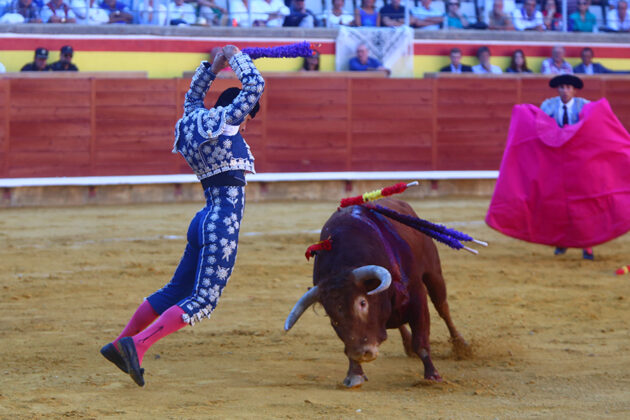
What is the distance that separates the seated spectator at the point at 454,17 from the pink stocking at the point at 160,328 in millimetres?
8972

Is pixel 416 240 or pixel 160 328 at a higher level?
pixel 416 240

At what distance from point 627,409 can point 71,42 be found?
323 inches

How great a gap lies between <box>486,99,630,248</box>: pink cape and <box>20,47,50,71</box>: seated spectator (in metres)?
5.43

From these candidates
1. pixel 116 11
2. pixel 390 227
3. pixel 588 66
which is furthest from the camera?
pixel 588 66

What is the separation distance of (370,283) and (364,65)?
7.71 metres

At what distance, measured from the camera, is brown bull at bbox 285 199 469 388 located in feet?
9.93

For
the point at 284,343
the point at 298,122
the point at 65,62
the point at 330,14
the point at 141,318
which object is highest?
the point at 330,14

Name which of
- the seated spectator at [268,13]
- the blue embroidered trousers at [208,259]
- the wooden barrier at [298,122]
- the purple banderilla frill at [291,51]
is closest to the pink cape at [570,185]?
the purple banderilla frill at [291,51]

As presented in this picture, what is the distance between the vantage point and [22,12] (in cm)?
977

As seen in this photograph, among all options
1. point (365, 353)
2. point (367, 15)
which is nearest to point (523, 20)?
point (367, 15)

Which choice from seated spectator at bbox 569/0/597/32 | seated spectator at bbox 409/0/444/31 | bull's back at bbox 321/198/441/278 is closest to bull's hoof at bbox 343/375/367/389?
bull's back at bbox 321/198/441/278

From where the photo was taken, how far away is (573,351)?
377cm

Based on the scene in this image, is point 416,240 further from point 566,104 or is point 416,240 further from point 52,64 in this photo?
point 52,64

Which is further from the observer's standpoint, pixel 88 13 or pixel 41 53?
pixel 88 13
